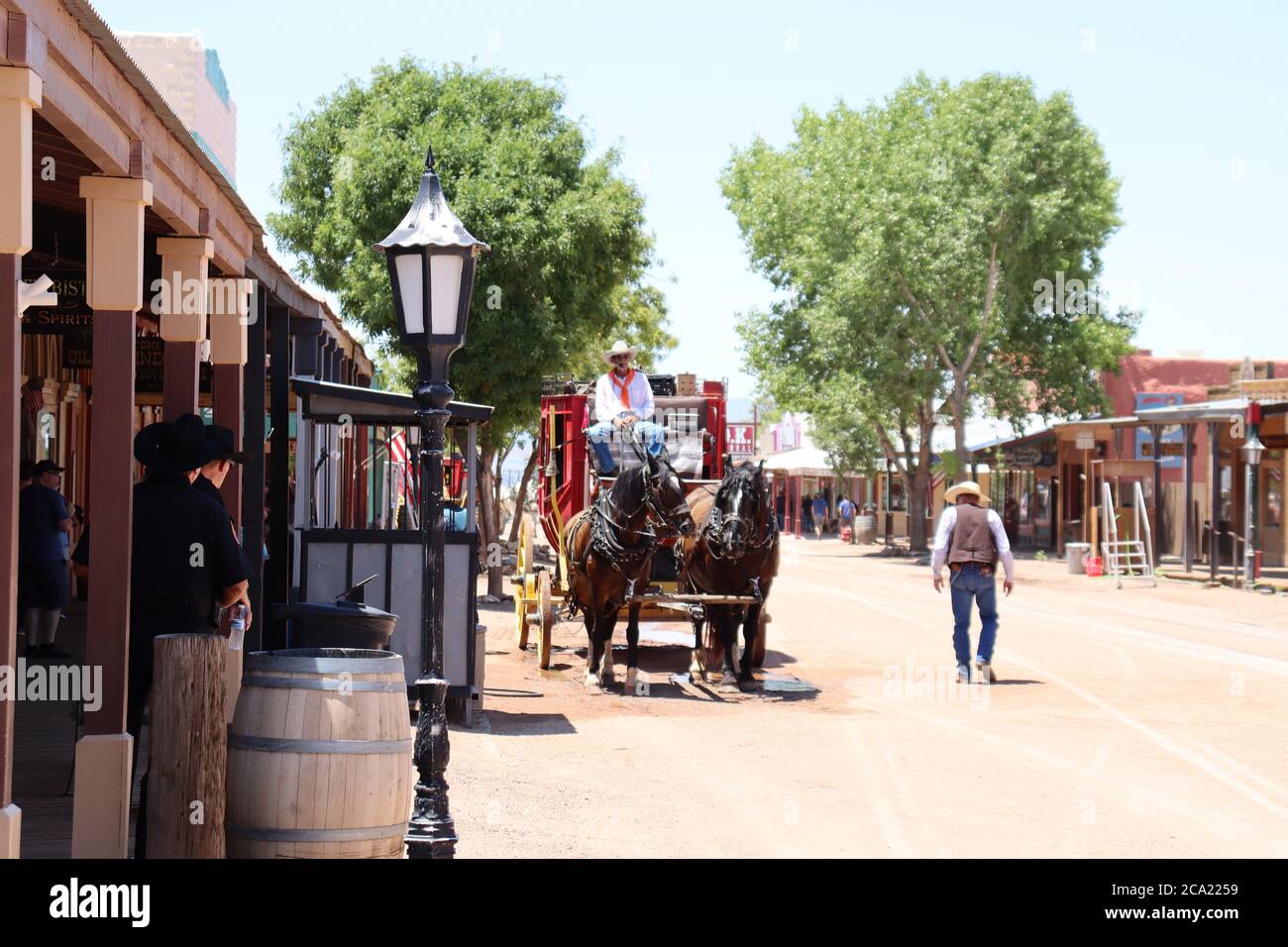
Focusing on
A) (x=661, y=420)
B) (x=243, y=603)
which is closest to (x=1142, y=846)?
(x=243, y=603)

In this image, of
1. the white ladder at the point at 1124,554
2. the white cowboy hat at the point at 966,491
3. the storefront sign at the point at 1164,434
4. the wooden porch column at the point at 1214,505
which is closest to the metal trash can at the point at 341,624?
the white cowboy hat at the point at 966,491

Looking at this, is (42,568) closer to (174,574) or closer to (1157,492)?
(174,574)

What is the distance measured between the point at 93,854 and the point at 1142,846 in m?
5.09

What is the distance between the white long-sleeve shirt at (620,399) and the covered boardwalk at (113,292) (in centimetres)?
281

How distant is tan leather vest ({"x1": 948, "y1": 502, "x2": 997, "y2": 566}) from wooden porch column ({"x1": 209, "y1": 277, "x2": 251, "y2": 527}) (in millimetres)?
6962

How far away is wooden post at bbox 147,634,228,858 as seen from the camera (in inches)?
222

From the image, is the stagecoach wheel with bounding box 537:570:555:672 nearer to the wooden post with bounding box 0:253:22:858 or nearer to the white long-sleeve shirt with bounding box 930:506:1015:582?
the white long-sleeve shirt with bounding box 930:506:1015:582

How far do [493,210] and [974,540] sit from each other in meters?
10.4

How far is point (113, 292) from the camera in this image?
22.5 feet

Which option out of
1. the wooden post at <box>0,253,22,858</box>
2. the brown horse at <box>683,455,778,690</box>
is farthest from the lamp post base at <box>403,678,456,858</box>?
the brown horse at <box>683,455,778,690</box>

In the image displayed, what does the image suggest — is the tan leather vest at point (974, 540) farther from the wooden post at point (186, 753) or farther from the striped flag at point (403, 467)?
the wooden post at point (186, 753)

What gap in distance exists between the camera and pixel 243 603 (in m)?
6.97

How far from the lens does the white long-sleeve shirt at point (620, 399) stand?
14.0 metres
